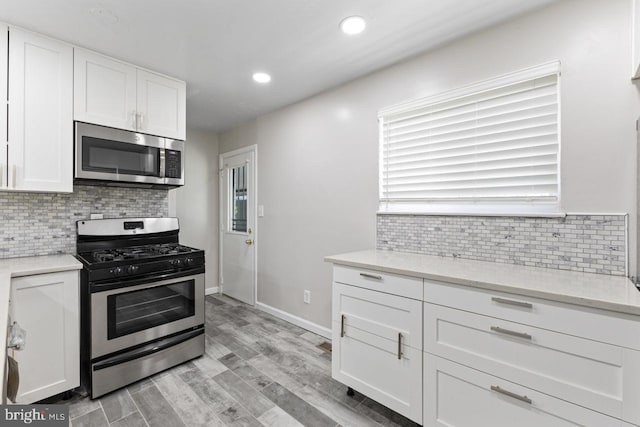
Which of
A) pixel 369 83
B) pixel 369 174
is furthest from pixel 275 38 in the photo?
pixel 369 174

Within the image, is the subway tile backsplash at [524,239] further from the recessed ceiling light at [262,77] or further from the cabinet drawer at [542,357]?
the recessed ceiling light at [262,77]

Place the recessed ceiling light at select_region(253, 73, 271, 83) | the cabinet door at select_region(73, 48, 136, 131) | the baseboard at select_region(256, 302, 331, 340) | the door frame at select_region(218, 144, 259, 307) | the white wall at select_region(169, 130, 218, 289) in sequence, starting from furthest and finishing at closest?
the white wall at select_region(169, 130, 218, 289), the door frame at select_region(218, 144, 259, 307), the baseboard at select_region(256, 302, 331, 340), the recessed ceiling light at select_region(253, 73, 271, 83), the cabinet door at select_region(73, 48, 136, 131)

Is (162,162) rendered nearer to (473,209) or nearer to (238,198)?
(238,198)

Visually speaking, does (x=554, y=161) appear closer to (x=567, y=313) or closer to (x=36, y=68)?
(x=567, y=313)

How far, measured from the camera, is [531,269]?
1675 millimetres

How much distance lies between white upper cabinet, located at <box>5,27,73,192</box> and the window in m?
2.29

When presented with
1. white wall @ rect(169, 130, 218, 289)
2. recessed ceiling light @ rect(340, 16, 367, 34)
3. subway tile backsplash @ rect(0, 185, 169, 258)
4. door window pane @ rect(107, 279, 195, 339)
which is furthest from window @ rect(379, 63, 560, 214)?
white wall @ rect(169, 130, 218, 289)

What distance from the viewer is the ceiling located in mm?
1692

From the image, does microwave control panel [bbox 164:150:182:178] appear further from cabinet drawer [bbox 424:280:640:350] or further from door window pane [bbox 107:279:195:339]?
cabinet drawer [bbox 424:280:640:350]

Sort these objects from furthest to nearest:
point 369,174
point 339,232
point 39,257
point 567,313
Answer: point 339,232 → point 369,174 → point 39,257 → point 567,313

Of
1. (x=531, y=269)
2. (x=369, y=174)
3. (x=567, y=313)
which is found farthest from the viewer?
(x=369, y=174)

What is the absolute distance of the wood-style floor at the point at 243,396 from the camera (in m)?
1.78

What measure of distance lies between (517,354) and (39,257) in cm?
308

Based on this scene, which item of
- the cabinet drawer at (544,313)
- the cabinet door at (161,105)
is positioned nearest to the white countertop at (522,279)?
the cabinet drawer at (544,313)
